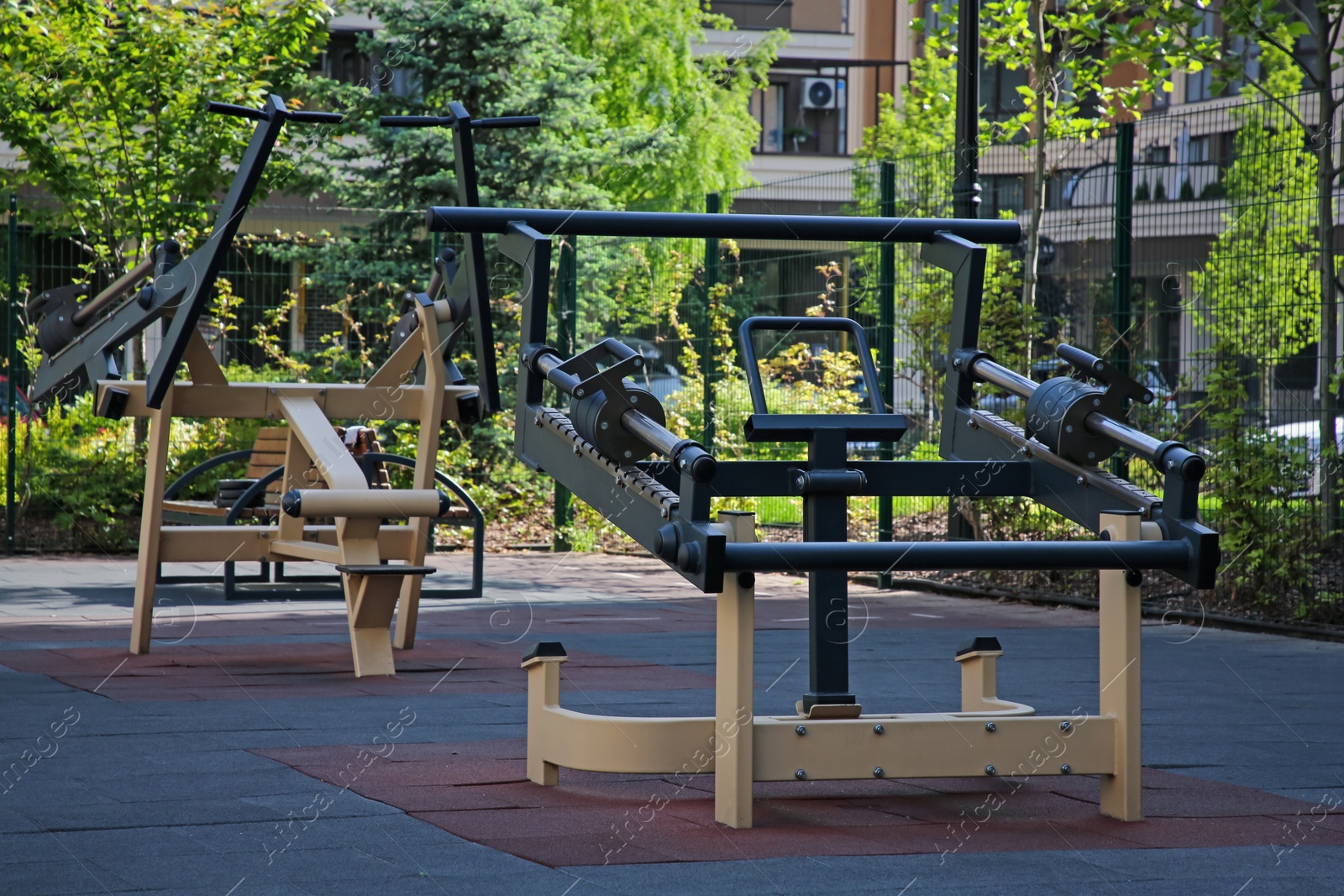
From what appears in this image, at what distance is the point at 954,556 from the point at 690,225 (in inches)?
53.3

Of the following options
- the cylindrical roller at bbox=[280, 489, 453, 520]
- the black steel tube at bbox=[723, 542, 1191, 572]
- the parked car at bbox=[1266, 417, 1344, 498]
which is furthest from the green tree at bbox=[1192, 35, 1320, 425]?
the black steel tube at bbox=[723, 542, 1191, 572]

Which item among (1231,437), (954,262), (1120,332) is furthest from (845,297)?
(954,262)

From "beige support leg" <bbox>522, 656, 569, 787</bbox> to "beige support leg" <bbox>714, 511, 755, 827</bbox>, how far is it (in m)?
0.65

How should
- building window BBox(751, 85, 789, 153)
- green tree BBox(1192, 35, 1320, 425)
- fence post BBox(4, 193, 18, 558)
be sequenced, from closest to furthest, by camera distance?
green tree BBox(1192, 35, 1320, 425)
fence post BBox(4, 193, 18, 558)
building window BBox(751, 85, 789, 153)

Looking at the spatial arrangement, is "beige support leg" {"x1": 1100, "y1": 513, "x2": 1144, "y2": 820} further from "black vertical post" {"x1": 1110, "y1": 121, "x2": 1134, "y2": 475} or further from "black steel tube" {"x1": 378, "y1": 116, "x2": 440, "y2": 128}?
"black vertical post" {"x1": 1110, "y1": 121, "x2": 1134, "y2": 475}

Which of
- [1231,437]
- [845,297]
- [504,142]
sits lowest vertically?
[1231,437]

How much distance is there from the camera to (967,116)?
1021cm

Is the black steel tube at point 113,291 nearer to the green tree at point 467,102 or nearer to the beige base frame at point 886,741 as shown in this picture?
the beige base frame at point 886,741

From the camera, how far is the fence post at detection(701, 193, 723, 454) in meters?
12.6

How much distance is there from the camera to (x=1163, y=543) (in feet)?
12.9

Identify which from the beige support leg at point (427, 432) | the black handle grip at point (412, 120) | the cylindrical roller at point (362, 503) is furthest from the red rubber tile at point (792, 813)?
the black handle grip at point (412, 120)

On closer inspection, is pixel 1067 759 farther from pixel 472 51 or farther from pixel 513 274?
pixel 472 51

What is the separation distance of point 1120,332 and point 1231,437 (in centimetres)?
95

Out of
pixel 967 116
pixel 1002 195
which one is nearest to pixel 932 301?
pixel 967 116
